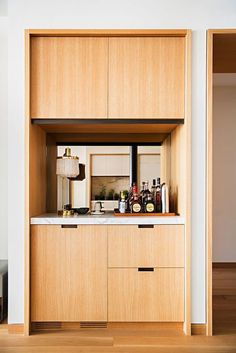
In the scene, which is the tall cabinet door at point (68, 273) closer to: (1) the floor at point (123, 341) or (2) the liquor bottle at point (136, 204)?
(1) the floor at point (123, 341)

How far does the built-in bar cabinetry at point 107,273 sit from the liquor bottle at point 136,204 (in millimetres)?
240

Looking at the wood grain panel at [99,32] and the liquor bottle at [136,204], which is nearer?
the wood grain panel at [99,32]

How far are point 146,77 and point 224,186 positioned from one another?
117 inches

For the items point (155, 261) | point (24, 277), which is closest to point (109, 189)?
point (155, 261)

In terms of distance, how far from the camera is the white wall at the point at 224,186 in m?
5.56

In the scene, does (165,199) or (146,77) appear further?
(165,199)

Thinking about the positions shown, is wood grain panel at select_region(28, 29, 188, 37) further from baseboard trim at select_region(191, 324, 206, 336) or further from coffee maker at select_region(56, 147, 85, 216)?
baseboard trim at select_region(191, 324, 206, 336)

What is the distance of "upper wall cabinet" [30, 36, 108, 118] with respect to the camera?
9.90 feet

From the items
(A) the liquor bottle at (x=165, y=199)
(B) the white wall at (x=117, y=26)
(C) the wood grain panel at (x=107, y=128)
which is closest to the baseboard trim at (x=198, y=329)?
(B) the white wall at (x=117, y=26)

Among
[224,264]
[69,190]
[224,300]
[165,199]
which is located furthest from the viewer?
[224,264]

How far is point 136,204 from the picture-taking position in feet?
10.6

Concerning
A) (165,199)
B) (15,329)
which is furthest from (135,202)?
(15,329)

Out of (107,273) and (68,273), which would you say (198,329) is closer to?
(107,273)

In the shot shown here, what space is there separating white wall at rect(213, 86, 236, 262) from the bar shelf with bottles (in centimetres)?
237
